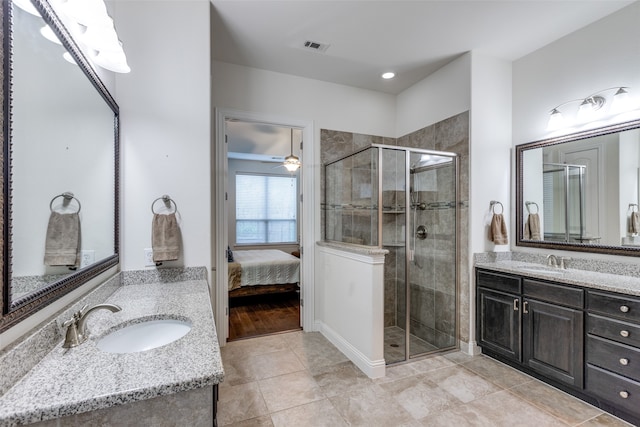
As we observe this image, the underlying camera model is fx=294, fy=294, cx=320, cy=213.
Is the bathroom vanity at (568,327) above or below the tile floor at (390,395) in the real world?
above

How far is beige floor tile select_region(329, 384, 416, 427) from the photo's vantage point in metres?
1.88

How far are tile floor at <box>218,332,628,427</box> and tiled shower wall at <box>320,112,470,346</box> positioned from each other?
428 mm

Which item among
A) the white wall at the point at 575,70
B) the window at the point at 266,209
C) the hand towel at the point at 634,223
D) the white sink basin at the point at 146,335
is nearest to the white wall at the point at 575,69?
the white wall at the point at 575,70

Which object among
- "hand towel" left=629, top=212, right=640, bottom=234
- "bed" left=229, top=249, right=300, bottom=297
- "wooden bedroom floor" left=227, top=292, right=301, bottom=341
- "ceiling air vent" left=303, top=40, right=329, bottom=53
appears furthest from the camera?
"bed" left=229, top=249, right=300, bottom=297

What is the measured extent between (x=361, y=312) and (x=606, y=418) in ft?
5.56

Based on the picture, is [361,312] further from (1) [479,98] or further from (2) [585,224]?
(1) [479,98]

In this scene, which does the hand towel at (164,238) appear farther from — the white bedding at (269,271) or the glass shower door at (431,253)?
the white bedding at (269,271)

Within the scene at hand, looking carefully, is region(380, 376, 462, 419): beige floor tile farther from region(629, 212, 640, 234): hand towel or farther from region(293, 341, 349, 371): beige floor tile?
region(629, 212, 640, 234): hand towel

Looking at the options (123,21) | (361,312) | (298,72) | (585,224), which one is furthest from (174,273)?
(585,224)

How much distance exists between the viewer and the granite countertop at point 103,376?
73 cm

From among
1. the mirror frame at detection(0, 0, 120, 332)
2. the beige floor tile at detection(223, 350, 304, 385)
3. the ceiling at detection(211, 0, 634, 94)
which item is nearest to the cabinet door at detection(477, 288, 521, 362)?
the beige floor tile at detection(223, 350, 304, 385)

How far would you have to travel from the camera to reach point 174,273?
2.06m

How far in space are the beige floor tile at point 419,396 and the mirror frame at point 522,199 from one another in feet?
5.33

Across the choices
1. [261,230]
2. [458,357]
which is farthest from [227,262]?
[261,230]
